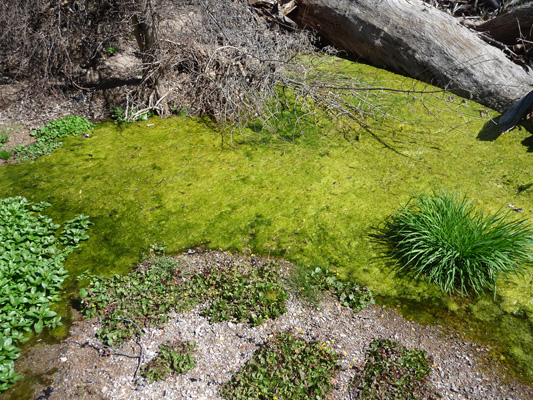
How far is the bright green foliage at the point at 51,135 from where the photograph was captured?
5.39m

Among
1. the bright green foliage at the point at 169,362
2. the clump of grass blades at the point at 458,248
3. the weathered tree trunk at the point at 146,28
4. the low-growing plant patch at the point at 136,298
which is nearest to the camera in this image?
the bright green foliage at the point at 169,362

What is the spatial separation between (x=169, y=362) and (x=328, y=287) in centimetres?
153

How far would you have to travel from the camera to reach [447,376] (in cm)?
301

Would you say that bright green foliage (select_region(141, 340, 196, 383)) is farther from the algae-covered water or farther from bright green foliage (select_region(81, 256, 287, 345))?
the algae-covered water

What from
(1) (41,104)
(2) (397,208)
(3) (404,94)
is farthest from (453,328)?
(1) (41,104)

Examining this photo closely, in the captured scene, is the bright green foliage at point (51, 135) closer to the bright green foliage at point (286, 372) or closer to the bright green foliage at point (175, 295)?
the bright green foliage at point (175, 295)

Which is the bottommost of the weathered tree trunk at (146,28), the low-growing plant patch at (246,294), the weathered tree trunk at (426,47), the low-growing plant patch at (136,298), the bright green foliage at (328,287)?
the low-growing plant patch at (136,298)

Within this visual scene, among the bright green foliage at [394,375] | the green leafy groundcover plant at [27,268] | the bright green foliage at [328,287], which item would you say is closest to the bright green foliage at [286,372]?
the bright green foliage at [394,375]

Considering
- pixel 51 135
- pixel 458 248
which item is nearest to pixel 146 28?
pixel 51 135

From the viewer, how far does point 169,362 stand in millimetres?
3070

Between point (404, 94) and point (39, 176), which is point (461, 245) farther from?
point (39, 176)

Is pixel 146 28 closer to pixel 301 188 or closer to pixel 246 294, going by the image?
pixel 301 188

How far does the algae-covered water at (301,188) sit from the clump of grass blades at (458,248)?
15cm

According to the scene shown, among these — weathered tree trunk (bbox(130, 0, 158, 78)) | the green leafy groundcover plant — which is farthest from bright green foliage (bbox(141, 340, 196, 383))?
weathered tree trunk (bbox(130, 0, 158, 78))
